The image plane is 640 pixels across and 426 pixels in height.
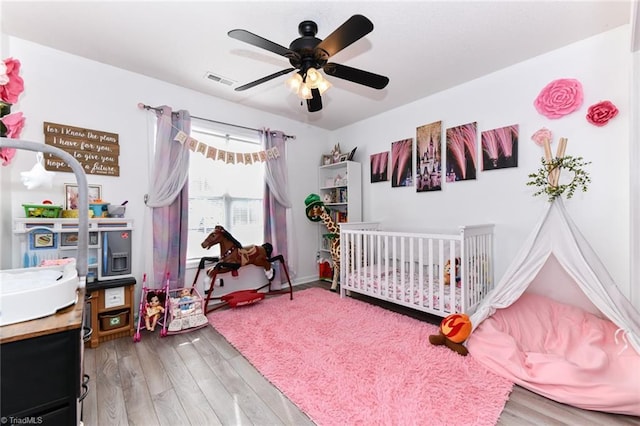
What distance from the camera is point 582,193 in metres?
2.24

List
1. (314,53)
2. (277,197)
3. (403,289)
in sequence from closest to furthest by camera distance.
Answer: (314,53) → (403,289) → (277,197)

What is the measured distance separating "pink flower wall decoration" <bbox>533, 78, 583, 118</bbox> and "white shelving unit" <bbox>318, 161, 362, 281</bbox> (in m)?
2.19

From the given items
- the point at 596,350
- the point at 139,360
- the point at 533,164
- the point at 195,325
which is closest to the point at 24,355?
the point at 139,360

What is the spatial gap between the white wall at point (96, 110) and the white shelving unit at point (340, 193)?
1557 millimetres

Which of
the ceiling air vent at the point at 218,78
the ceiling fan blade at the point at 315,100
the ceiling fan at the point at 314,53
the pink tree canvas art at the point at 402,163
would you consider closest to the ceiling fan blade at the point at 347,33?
the ceiling fan at the point at 314,53

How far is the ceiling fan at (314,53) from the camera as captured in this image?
154cm

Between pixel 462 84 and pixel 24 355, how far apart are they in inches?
147

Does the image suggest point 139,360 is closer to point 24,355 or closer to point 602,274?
point 24,355

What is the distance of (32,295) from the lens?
745mm

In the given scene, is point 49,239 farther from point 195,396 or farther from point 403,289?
point 403,289

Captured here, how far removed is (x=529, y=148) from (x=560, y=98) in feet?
1.48

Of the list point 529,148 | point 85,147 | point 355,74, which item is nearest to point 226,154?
point 85,147

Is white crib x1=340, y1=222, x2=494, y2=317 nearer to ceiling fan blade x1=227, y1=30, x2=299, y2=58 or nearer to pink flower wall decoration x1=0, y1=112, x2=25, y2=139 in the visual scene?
ceiling fan blade x1=227, y1=30, x2=299, y2=58

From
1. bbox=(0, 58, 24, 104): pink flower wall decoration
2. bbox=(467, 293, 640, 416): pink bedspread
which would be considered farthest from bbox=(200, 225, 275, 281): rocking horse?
bbox=(467, 293, 640, 416): pink bedspread
